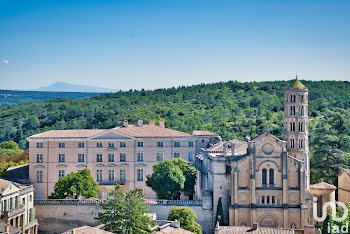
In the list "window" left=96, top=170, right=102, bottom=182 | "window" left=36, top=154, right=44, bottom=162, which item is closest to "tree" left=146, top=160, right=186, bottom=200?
"window" left=96, top=170, right=102, bottom=182

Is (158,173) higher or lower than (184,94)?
lower

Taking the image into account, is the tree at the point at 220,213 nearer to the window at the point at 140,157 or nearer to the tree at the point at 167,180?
the tree at the point at 167,180

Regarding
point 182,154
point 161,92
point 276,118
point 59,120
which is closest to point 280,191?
point 182,154

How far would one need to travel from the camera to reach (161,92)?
655 ft

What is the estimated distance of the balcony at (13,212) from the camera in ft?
180

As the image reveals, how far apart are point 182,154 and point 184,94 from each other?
10185 centimetres

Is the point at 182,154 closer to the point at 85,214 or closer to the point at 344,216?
the point at 85,214

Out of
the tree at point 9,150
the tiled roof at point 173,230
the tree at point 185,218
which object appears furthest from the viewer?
the tree at point 9,150

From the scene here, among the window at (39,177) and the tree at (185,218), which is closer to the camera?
the tree at (185,218)

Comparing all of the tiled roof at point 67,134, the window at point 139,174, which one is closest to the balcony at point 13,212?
the tiled roof at point 67,134

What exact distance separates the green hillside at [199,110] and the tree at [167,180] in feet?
141

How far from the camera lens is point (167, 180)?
68.1m

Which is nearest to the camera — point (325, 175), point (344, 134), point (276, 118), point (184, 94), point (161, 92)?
point (325, 175)

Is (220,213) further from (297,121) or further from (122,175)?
(122,175)
